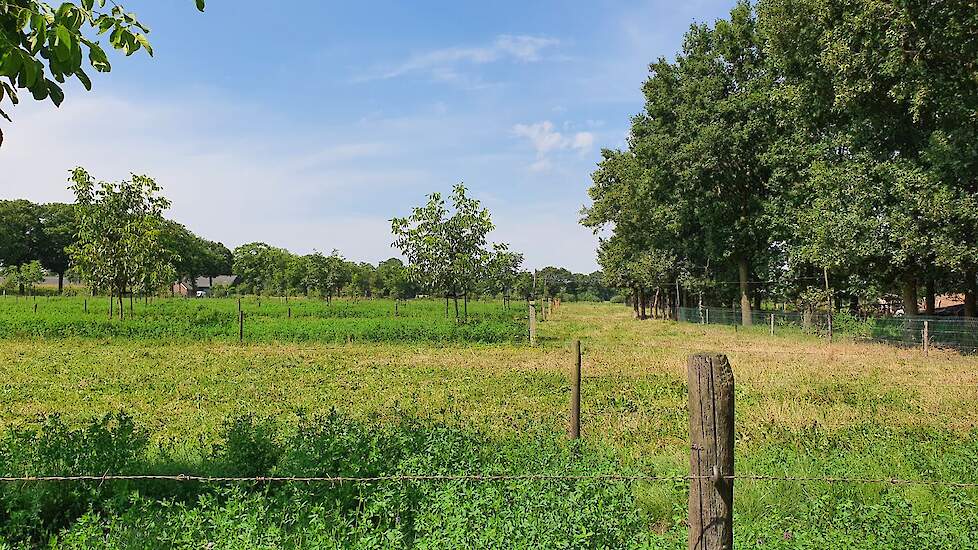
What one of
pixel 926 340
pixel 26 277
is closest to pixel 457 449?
pixel 926 340

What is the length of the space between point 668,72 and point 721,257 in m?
12.0

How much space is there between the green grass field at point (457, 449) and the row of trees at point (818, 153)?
591 centimetres

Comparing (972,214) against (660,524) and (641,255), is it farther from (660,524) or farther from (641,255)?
(641,255)

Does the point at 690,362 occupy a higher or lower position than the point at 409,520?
higher

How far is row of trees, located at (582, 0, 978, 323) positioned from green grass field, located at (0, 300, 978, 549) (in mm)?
5908

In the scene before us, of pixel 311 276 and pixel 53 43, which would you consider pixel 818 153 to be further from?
pixel 311 276

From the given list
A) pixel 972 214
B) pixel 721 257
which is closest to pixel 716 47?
pixel 721 257

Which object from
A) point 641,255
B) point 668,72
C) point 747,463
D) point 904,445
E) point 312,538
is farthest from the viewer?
point 641,255

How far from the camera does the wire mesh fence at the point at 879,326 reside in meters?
18.2

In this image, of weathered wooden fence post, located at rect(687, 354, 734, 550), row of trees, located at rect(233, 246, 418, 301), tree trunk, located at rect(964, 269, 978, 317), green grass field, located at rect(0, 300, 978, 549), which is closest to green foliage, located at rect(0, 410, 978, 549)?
green grass field, located at rect(0, 300, 978, 549)

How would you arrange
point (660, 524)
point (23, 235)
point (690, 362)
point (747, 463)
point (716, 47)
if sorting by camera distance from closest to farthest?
point (690, 362)
point (660, 524)
point (747, 463)
point (716, 47)
point (23, 235)

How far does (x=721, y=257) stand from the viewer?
3406 centimetres

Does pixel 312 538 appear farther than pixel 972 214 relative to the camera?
No

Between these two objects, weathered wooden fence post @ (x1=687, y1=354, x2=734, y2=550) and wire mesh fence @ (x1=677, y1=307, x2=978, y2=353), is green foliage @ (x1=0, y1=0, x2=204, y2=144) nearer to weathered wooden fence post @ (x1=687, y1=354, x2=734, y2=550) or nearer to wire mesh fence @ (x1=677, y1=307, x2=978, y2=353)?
weathered wooden fence post @ (x1=687, y1=354, x2=734, y2=550)
